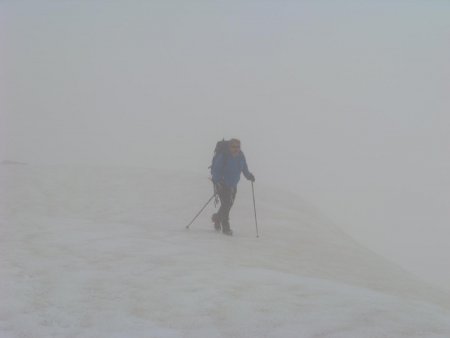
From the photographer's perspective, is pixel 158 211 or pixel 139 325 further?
pixel 158 211

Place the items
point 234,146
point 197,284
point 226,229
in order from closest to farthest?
point 197,284 < point 234,146 < point 226,229

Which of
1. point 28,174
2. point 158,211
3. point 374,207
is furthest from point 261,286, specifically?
point 374,207

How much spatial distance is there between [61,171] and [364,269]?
16162 mm

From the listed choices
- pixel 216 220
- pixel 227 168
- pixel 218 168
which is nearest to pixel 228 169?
pixel 227 168

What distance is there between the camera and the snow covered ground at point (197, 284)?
5.72 meters

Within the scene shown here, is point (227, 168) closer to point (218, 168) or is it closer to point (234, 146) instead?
point (218, 168)

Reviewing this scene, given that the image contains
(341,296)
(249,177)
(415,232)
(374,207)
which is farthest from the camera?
(374,207)

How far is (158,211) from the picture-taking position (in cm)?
1683

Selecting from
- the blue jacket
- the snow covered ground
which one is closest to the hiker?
the blue jacket

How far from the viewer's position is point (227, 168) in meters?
11.7

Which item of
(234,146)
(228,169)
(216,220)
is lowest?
(216,220)

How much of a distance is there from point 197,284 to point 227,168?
4628 millimetres

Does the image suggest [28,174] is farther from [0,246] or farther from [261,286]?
[261,286]

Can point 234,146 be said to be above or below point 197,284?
above
